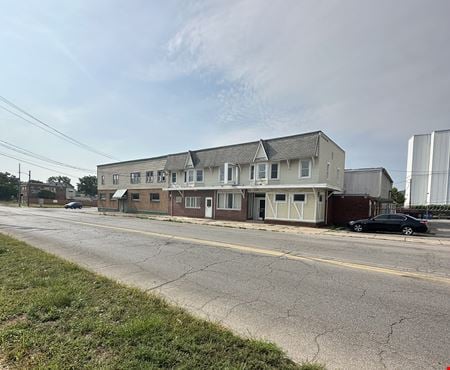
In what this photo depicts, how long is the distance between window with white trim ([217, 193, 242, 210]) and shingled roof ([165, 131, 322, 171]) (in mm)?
3320

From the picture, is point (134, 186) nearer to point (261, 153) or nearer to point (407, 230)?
point (261, 153)

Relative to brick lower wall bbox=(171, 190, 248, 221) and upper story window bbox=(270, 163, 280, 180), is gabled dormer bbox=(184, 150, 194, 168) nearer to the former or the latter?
brick lower wall bbox=(171, 190, 248, 221)

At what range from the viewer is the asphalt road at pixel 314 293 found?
329 cm

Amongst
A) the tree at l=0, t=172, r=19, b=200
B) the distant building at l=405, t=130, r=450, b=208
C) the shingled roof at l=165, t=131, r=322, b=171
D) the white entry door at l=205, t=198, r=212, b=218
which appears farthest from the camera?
the tree at l=0, t=172, r=19, b=200

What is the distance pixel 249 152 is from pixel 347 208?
10.3m

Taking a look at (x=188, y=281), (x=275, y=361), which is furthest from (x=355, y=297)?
(x=188, y=281)

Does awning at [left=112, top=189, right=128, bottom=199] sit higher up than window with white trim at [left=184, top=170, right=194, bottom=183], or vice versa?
window with white trim at [left=184, top=170, right=194, bottom=183]

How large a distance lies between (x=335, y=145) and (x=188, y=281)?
887 inches

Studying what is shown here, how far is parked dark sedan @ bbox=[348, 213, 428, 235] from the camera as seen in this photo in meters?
16.5

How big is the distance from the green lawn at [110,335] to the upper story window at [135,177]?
109 feet

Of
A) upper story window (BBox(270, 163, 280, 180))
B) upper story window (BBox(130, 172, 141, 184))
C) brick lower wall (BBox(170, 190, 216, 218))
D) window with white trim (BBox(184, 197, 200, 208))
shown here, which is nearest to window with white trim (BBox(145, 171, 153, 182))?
upper story window (BBox(130, 172, 141, 184))

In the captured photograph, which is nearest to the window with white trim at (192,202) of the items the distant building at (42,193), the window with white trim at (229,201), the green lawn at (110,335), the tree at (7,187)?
the window with white trim at (229,201)

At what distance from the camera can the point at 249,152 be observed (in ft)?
79.9

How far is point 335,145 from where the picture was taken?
24.2 meters
